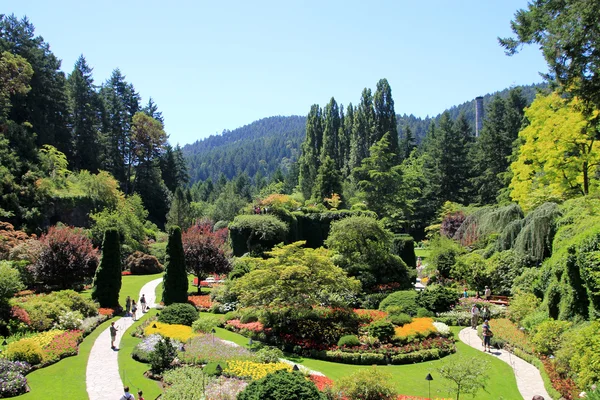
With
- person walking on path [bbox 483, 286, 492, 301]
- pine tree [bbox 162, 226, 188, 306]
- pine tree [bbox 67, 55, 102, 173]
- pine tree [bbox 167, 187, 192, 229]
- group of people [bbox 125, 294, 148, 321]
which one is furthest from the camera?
pine tree [bbox 67, 55, 102, 173]

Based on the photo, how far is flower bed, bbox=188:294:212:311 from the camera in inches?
1007

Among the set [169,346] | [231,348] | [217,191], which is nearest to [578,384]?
[231,348]

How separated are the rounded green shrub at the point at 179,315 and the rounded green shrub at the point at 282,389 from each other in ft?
36.9

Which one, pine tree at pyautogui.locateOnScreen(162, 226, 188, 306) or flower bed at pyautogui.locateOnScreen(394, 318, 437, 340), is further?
pine tree at pyautogui.locateOnScreen(162, 226, 188, 306)

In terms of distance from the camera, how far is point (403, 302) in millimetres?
23719

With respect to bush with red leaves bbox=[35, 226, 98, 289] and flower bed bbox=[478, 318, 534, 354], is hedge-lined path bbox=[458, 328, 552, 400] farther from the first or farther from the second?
bush with red leaves bbox=[35, 226, 98, 289]

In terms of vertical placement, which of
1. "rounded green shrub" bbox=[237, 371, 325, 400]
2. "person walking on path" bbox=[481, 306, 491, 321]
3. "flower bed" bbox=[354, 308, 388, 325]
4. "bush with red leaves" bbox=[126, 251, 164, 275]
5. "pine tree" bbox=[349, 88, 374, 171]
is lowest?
"person walking on path" bbox=[481, 306, 491, 321]

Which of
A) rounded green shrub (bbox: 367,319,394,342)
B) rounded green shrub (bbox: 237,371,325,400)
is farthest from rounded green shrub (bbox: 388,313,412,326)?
rounded green shrub (bbox: 237,371,325,400)

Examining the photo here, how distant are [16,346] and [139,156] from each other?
48.8 metres

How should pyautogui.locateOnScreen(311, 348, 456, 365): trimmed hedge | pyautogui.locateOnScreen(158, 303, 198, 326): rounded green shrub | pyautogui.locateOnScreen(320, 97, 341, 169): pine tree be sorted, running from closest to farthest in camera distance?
pyautogui.locateOnScreen(311, 348, 456, 365): trimmed hedge < pyautogui.locateOnScreen(158, 303, 198, 326): rounded green shrub < pyautogui.locateOnScreen(320, 97, 341, 169): pine tree

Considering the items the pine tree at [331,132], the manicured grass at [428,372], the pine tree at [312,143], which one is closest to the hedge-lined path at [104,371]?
the manicured grass at [428,372]

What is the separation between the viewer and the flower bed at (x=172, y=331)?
18.8 meters

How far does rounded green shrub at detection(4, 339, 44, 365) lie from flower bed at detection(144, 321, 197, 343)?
4.69 metres

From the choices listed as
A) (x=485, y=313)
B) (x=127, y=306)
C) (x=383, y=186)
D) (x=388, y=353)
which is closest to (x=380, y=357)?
(x=388, y=353)
